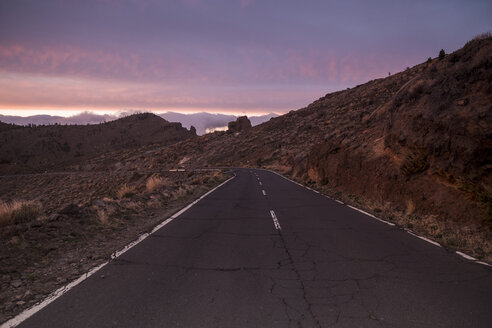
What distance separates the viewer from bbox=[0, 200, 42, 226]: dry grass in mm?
8344

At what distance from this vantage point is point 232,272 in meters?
5.32

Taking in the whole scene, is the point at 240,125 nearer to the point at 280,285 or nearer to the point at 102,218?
the point at 102,218

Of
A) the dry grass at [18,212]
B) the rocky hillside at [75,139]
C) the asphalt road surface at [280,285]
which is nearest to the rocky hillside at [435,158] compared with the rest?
the asphalt road surface at [280,285]

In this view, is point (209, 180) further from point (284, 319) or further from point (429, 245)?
point (284, 319)

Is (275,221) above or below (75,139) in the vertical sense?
below

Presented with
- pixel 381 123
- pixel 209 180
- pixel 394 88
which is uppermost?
pixel 394 88

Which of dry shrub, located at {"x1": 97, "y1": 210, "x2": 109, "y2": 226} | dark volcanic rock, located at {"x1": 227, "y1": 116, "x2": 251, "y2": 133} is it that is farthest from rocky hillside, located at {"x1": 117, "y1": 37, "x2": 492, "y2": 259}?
dark volcanic rock, located at {"x1": 227, "y1": 116, "x2": 251, "y2": 133}

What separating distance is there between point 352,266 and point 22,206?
9.40 m

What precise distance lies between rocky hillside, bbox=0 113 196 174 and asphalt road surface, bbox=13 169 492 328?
77.1m

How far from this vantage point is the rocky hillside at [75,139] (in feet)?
278

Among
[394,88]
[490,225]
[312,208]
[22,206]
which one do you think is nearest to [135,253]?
Result: [22,206]

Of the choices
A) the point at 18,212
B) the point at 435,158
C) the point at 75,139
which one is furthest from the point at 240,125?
the point at 18,212

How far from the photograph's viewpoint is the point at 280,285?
4738 mm

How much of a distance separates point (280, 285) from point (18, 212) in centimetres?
817
